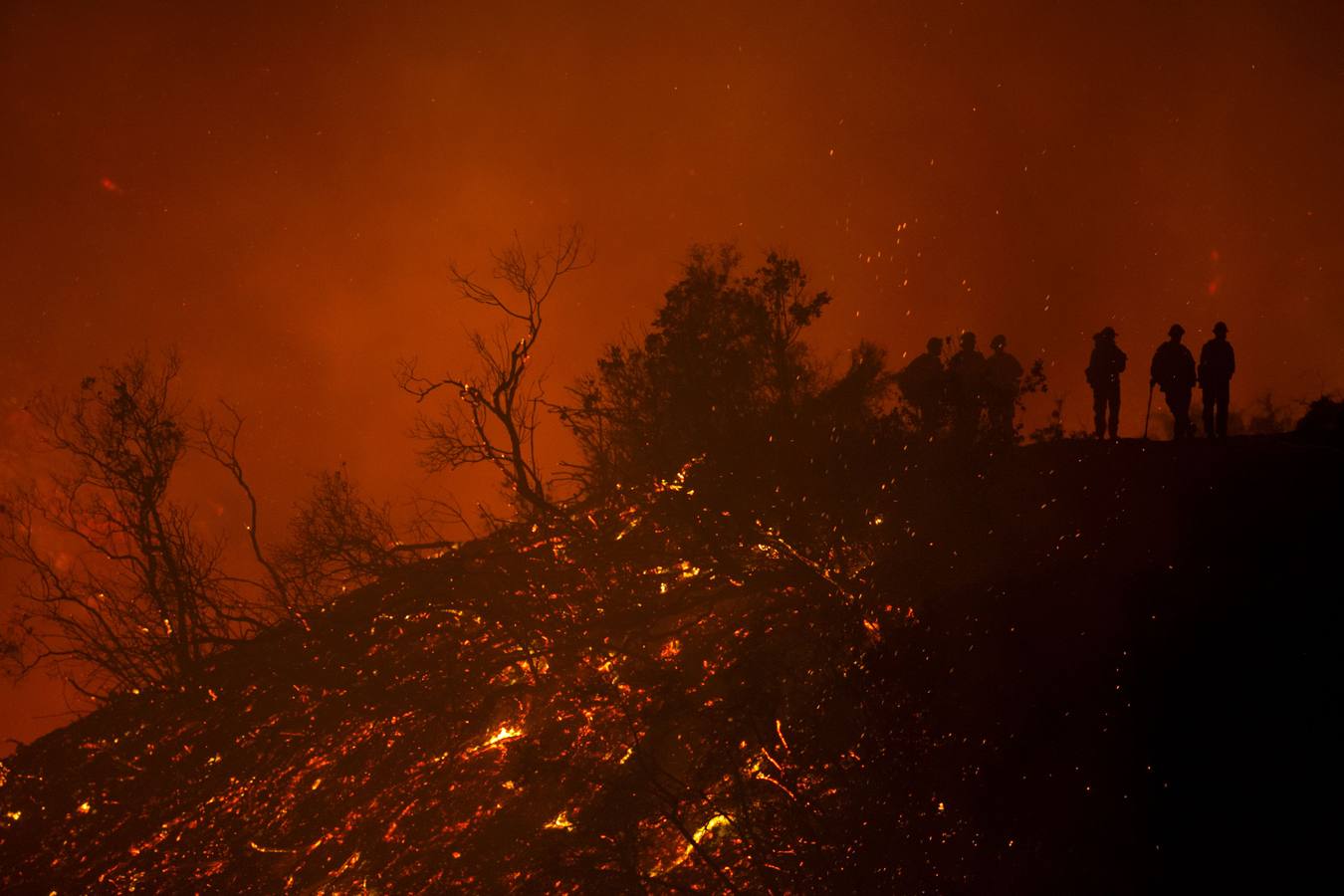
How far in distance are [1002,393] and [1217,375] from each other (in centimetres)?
362

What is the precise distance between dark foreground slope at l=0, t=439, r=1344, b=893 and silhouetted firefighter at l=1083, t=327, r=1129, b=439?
46.8 inches

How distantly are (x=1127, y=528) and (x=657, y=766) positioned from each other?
6.19m

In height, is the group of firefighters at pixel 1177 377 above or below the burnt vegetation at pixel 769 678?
above

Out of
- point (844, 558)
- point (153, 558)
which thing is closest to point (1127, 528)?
point (844, 558)

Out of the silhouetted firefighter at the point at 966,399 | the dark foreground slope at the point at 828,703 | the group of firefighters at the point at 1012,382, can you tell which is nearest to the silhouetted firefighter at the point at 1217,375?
the group of firefighters at the point at 1012,382

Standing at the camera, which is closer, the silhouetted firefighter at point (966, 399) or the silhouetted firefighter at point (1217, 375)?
the silhouetted firefighter at point (966, 399)

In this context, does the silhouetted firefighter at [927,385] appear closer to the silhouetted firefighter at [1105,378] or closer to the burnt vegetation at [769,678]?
the burnt vegetation at [769,678]

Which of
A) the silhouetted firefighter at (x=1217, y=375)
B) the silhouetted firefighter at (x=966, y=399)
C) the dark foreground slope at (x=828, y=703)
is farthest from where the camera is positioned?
the silhouetted firefighter at (x=1217, y=375)

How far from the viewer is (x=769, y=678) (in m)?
11.6

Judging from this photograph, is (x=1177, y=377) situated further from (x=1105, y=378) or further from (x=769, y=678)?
(x=769, y=678)

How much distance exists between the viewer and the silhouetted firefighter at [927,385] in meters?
11.8

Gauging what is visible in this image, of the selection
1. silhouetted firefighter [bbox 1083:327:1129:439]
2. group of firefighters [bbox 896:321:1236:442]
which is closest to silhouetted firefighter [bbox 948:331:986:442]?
group of firefighters [bbox 896:321:1236:442]

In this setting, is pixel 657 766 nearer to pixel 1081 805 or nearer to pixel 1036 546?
pixel 1081 805

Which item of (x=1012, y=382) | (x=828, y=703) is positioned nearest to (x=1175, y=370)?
Answer: (x=1012, y=382)
